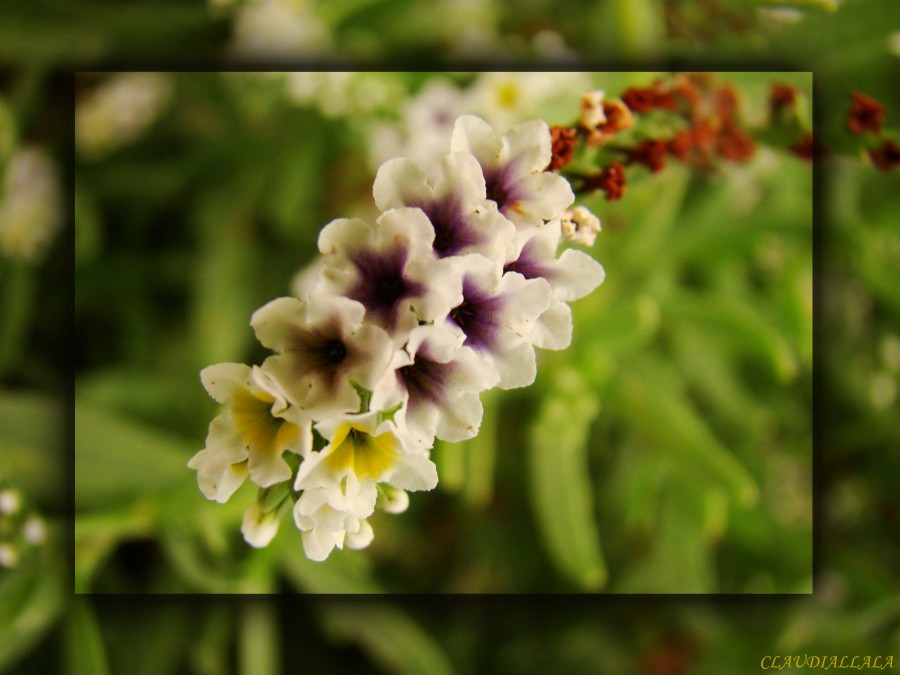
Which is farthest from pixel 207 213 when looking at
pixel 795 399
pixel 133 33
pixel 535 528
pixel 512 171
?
pixel 795 399

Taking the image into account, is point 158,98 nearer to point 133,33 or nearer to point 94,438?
point 133,33

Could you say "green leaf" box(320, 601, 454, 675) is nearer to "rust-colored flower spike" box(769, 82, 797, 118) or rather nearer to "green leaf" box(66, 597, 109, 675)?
"green leaf" box(66, 597, 109, 675)

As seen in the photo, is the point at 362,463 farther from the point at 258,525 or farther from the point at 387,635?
the point at 387,635

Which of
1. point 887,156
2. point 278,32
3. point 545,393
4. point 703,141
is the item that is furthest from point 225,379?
point 278,32

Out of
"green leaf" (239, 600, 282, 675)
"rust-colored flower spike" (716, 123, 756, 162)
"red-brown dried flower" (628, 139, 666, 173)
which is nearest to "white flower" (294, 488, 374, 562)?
"red-brown dried flower" (628, 139, 666, 173)

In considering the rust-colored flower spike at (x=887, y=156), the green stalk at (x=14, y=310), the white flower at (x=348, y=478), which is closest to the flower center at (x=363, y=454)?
the white flower at (x=348, y=478)
